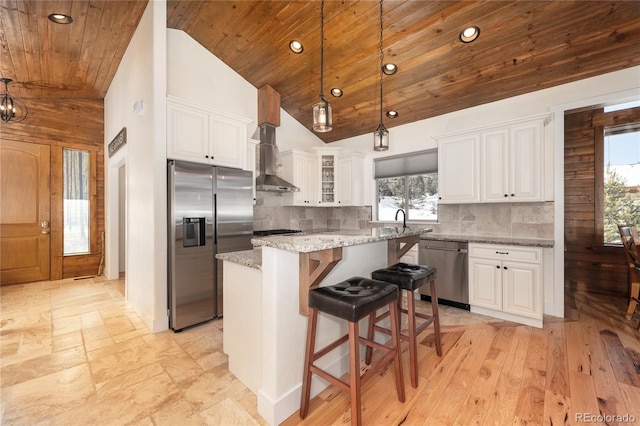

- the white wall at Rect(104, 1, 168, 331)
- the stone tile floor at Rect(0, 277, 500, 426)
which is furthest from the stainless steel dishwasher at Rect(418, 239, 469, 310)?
the white wall at Rect(104, 1, 168, 331)

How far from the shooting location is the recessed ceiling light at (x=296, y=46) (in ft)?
10.7

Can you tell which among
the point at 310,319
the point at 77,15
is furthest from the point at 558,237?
the point at 77,15

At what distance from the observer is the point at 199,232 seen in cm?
295

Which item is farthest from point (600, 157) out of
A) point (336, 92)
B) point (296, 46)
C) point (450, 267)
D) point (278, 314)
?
point (278, 314)

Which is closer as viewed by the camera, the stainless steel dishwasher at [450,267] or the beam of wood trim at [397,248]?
the beam of wood trim at [397,248]

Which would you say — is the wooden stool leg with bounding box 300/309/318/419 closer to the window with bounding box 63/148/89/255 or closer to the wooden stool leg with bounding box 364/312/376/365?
the wooden stool leg with bounding box 364/312/376/365

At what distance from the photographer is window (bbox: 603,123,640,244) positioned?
384 cm

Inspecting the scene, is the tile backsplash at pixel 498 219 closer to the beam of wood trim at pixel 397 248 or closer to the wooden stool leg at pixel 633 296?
the wooden stool leg at pixel 633 296

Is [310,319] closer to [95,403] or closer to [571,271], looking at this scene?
[95,403]

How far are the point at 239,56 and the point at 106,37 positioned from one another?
60.4 inches

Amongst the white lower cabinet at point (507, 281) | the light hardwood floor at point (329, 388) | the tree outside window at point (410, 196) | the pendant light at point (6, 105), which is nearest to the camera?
the light hardwood floor at point (329, 388)

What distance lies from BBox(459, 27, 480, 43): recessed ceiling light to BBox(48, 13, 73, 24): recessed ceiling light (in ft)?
12.9

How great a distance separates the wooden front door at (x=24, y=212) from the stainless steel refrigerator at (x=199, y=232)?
3458 mm

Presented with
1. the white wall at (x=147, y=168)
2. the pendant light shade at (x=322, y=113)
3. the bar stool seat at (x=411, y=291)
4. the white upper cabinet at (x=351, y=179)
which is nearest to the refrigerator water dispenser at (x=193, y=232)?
the white wall at (x=147, y=168)
